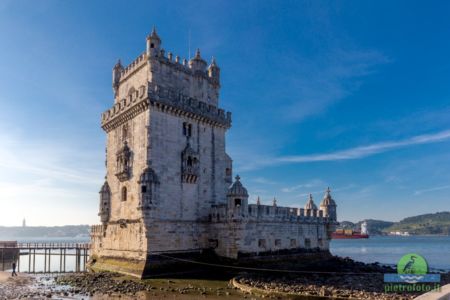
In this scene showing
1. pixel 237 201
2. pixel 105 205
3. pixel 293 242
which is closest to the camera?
pixel 237 201

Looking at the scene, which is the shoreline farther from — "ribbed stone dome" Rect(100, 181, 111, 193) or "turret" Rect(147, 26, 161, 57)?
"turret" Rect(147, 26, 161, 57)

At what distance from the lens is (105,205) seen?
38469mm

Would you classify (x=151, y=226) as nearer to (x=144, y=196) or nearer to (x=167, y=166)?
(x=144, y=196)

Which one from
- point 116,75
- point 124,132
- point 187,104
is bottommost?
point 124,132

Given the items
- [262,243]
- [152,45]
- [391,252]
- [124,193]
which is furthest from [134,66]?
[391,252]

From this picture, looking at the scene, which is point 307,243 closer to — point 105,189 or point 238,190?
point 238,190

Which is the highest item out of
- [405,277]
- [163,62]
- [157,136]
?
[163,62]

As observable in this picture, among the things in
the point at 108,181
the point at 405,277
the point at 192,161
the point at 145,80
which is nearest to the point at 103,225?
the point at 108,181

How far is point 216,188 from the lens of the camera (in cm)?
3869

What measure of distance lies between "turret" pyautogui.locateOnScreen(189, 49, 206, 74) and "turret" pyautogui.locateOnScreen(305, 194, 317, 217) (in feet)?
65.7

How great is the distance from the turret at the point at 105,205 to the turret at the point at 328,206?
84.1ft

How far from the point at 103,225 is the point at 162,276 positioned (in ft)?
36.1

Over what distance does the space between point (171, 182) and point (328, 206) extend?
72.8 feet

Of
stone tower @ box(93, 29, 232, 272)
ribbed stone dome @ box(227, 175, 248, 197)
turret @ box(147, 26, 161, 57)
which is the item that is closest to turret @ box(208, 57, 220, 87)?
stone tower @ box(93, 29, 232, 272)
